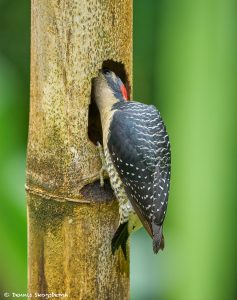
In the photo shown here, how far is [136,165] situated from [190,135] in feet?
2.92

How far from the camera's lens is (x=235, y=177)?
4.21m

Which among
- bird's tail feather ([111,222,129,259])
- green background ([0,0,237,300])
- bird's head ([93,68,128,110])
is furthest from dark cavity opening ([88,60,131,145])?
green background ([0,0,237,300])

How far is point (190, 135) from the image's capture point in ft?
13.1

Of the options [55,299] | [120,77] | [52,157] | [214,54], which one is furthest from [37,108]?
[214,54]

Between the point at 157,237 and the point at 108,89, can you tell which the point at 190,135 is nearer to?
the point at 108,89

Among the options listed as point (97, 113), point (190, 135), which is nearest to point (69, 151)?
point (97, 113)

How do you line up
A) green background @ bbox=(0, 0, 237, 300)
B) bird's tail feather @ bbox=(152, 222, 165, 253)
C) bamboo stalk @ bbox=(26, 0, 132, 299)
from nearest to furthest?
bamboo stalk @ bbox=(26, 0, 132, 299) → bird's tail feather @ bbox=(152, 222, 165, 253) → green background @ bbox=(0, 0, 237, 300)

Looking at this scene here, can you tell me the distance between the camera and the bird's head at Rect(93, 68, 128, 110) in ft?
10.4

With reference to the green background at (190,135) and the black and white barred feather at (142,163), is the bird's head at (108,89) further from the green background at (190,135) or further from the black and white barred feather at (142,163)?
the green background at (190,135)

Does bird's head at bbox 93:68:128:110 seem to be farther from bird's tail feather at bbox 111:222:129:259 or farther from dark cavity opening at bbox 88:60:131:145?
bird's tail feather at bbox 111:222:129:259

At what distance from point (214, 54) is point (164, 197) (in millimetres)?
1023

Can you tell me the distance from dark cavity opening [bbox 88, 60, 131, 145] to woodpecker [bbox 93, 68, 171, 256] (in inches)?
1.0

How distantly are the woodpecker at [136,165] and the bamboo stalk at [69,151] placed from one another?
73 millimetres

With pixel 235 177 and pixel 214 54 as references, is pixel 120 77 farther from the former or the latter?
pixel 235 177
